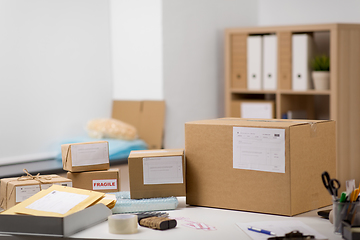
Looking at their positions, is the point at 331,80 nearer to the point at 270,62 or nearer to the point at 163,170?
the point at 270,62

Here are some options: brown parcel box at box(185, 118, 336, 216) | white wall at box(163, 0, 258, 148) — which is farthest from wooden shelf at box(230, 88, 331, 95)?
brown parcel box at box(185, 118, 336, 216)

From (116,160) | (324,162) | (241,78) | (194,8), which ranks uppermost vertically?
Answer: (194,8)

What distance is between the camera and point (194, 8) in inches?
121

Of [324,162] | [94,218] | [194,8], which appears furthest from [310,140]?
[194,8]

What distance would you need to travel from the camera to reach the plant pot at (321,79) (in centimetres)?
284

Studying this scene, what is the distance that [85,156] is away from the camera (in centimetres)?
160

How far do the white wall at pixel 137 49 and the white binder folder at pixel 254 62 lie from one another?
668mm

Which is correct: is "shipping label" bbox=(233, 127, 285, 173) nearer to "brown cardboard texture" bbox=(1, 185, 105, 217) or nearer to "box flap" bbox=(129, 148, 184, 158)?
"box flap" bbox=(129, 148, 184, 158)

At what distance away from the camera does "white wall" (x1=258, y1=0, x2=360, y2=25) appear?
310 centimetres

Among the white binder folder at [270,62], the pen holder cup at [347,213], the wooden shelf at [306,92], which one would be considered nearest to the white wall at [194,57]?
the white binder folder at [270,62]

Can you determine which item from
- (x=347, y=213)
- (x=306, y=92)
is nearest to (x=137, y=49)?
(x=306, y=92)

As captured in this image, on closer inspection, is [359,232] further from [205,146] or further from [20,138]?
[20,138]

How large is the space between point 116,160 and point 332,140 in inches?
59.3

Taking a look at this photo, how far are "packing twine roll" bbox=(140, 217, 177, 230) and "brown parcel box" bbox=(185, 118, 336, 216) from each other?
0.25 m
